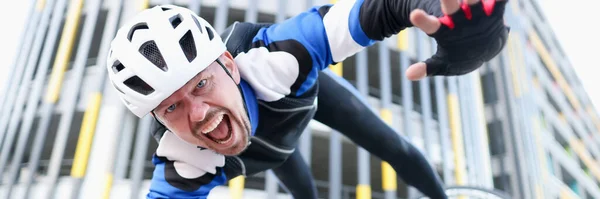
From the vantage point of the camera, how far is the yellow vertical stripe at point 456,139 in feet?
20.1

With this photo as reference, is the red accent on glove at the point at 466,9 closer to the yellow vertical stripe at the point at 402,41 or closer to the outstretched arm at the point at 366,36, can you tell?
the outstretched arm at the point at 366,36

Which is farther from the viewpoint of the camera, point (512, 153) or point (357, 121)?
point (512, 153)

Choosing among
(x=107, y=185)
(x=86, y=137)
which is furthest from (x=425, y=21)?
(x=86, y=137)

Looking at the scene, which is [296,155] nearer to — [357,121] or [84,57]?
[357,121]

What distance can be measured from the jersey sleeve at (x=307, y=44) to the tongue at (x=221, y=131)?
5.4 inches

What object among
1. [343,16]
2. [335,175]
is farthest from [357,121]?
[335,175]

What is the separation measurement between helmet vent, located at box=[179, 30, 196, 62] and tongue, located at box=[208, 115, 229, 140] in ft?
0.59

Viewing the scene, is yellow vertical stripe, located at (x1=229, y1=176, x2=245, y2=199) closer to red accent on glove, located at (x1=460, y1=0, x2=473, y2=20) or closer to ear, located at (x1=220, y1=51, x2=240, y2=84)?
ear, located at (x1=220, y1=51, x2=240, y2=84)

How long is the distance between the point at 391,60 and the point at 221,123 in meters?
5.64

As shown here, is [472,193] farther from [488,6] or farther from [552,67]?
[552,67]

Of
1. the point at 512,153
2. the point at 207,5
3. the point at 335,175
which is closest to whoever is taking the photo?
the point at 512,153

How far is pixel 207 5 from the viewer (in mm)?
6027

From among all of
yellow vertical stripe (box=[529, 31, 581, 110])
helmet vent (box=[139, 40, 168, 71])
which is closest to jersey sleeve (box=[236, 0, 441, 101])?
helmet vent (box=[139, 40, 168, 71])

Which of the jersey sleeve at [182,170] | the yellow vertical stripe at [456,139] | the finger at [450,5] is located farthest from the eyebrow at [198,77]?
the yellow vertical stripe at [456,139]
